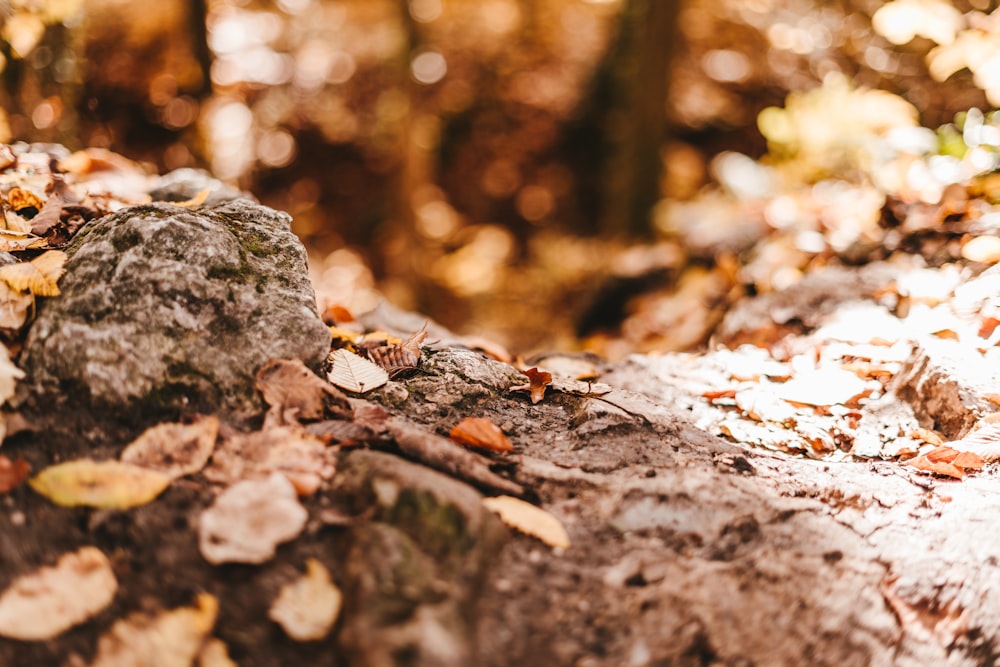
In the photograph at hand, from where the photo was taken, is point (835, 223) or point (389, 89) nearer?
point (835, 223)

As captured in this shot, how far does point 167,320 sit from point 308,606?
86 cm

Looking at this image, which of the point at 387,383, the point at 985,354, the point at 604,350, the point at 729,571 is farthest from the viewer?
the point at 604,350

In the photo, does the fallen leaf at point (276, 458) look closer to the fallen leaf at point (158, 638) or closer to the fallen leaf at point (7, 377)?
the fallen leaf at point (158, 638)

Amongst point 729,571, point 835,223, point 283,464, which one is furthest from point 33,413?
point 835,223

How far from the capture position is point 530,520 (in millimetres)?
1377

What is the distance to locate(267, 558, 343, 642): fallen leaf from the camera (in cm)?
111

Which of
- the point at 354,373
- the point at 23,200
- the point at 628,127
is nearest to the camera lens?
the point at 354,373

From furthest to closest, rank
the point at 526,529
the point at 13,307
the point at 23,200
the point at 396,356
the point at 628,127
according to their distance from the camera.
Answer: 1. the point at 628,127
2. the point at 23,200
3. the point at 396,356
4. the point at 13,307
5. the point at 526,529

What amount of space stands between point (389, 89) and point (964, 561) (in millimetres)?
8383

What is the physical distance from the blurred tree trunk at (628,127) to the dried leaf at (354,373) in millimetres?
5290

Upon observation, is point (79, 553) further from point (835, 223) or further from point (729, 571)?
point (835, 223)

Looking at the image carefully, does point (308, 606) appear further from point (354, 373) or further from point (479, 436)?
point (354, 373)

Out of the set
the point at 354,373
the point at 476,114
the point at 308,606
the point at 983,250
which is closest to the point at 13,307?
the point at 354,373

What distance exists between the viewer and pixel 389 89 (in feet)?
27.3
